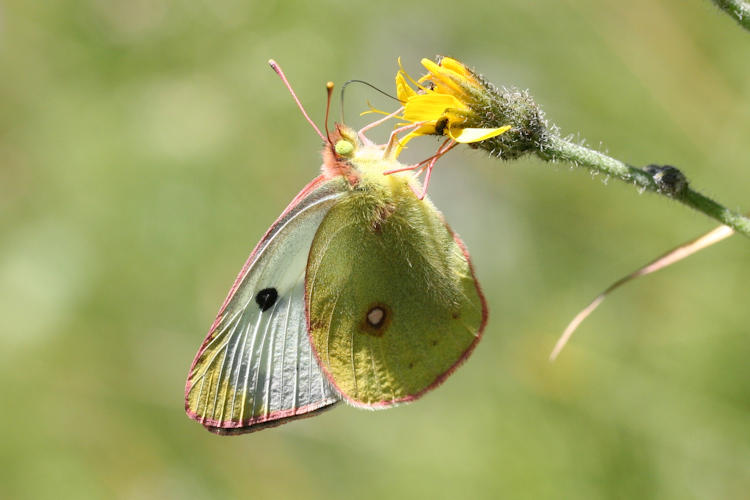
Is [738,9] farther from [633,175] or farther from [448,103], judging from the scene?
[448,103]

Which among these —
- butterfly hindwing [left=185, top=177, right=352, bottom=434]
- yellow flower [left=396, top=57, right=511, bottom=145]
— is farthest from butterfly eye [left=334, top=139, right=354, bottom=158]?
yellow flower [left=396, top=57, right=511, bottom=145]

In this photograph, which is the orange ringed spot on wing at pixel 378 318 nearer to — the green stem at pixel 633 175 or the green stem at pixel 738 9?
the green stem at pixel 633 175

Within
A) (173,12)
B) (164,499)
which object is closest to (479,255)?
(164,499)

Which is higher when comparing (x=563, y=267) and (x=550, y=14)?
(x=550, y=14)

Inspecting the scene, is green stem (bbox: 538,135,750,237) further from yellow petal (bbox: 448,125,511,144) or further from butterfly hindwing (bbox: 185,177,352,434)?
butterfly hindwing (bbox: 185,177,352,434)

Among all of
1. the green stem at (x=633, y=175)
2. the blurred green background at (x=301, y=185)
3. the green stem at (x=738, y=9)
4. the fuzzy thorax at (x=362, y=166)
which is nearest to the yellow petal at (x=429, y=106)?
the green stem at (x=633, y=175)

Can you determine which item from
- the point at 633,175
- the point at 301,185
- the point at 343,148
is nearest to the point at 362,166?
the point at 343,148

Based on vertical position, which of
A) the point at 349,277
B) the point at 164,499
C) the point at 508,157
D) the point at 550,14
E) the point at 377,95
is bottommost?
the point at 164,499

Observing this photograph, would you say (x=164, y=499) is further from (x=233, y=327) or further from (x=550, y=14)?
(x=550, y=14)
